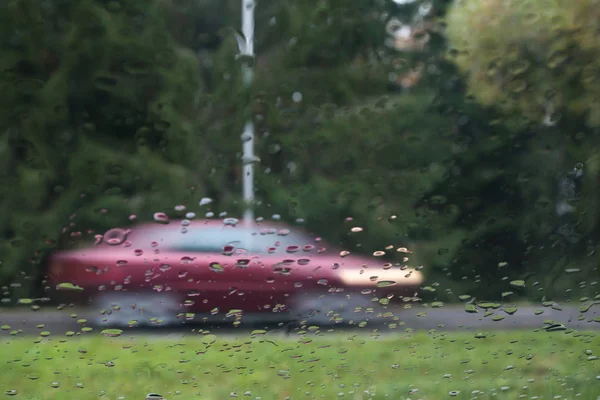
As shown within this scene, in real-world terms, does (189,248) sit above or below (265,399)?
above

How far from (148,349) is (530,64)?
2.43 meters

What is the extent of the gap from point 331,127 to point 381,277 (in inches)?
31.0

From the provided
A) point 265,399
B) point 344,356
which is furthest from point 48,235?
point 344,356

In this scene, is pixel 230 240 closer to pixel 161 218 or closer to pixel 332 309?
pixel 161 218

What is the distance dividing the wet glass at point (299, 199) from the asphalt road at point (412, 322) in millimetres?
11

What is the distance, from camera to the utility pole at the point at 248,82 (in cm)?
305

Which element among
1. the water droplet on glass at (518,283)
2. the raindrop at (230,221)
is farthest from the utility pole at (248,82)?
the water droplet on glass at (518,283)

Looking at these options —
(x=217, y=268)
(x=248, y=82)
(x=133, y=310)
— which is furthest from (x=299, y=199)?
(x=133, y=310)

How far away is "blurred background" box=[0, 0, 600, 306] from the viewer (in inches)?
117

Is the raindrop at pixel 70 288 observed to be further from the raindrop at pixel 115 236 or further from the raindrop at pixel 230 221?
the raindrop at pixel 230 221

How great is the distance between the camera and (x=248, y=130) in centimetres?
308

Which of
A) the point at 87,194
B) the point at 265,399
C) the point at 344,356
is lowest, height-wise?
the point at 265,399

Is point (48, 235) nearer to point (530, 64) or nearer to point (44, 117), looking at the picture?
point (44, 117)

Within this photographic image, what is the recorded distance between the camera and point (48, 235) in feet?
9.62
